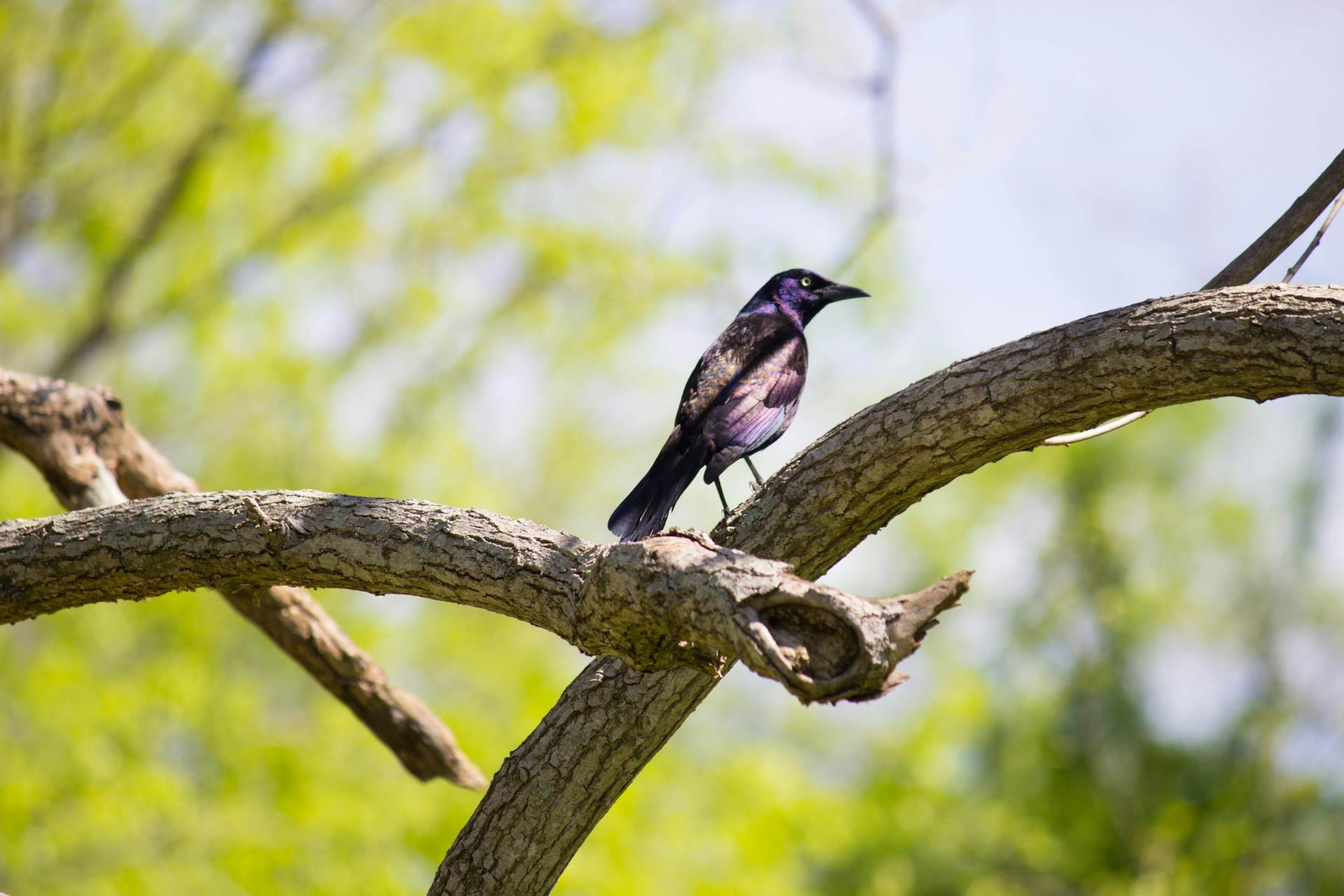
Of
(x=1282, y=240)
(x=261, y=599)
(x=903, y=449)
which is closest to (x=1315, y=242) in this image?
(x=1282, y=240)

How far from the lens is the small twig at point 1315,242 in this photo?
10.4 ft

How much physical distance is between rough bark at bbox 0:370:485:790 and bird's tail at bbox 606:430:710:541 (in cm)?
123

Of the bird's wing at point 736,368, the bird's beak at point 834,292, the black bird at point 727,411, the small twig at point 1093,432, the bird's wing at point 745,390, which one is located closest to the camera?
the small twig at point 1093,432

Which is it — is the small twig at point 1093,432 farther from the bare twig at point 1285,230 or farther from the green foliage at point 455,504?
the green foliage at point 455,504

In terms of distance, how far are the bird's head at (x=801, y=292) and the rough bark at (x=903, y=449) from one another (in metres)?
2.26

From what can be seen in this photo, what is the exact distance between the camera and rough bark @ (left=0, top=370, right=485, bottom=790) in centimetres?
402

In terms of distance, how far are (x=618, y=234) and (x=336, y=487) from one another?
4.25 m

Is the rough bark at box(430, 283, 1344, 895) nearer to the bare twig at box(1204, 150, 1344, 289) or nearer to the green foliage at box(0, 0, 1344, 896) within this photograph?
the bare twig at box(1204, 150, 1344, 289)

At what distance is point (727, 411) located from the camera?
12.7 ft

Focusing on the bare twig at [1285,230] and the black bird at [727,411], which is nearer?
the bare twig at [1285,230]

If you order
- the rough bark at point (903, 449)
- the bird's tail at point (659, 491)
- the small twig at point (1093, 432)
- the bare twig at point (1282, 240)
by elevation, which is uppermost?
the bird's tail at point (659, 491)

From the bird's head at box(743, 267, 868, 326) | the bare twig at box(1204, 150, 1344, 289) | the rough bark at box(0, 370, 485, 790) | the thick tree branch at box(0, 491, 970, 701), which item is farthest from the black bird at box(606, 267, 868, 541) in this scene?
the bare twig at box(1204, 150, 1344, 289)

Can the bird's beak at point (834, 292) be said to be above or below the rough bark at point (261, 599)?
above

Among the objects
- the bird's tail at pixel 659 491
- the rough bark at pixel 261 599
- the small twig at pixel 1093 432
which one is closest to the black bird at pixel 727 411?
the bird's tail at pixel 659 491
